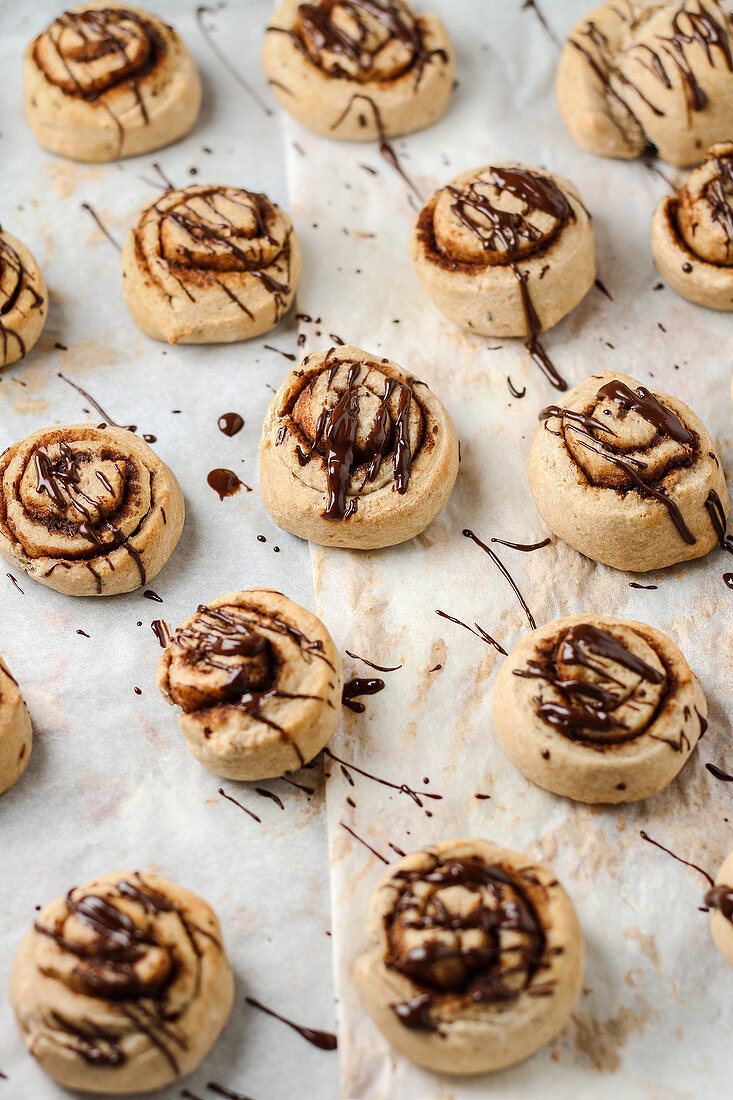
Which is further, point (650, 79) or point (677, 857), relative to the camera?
point (650, 79)

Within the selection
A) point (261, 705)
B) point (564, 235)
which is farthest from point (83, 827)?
point (564, 235)

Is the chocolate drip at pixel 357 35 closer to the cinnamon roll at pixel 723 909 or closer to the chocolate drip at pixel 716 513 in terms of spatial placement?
the chocolate drip at pixel 716 513

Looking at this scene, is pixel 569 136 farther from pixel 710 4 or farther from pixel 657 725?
pixel 657 725

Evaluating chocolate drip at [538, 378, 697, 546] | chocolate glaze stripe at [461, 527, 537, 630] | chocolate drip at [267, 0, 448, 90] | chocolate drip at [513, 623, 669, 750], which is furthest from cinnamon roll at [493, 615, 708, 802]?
chocolate drip at [267, 0, 448, 90]

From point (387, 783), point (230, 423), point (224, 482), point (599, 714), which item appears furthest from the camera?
point (230, 423)

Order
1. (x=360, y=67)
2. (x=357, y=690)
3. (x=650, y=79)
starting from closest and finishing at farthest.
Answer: (x=357, y=690) < (x=650, y=79) < (x=360, y=67)

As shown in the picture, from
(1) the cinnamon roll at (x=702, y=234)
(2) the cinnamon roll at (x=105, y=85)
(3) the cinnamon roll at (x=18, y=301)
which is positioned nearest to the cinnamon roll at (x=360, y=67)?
(2) the cinnamon roll at (x=105, y=85)

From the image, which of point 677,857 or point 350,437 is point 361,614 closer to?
point 350,437

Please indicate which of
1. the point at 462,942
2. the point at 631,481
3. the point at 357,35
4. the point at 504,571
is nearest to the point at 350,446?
the point at 504,571
